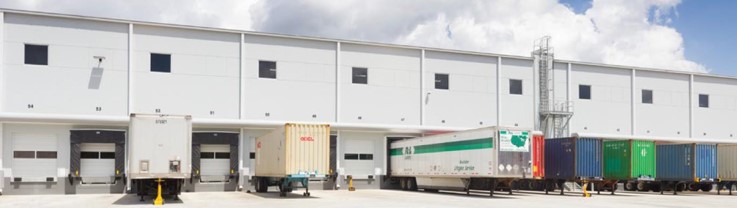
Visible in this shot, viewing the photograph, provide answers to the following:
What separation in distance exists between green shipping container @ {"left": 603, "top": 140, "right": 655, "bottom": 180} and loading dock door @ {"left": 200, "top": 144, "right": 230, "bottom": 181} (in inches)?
737

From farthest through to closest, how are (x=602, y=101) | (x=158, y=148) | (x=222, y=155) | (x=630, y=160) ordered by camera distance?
(x=602, y=101), (x=222, y=155), (x=630, y=160), (x=158, y=148)

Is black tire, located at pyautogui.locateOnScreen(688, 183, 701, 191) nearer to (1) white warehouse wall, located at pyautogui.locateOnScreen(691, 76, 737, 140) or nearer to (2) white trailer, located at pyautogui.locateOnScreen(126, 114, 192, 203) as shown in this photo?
(1) white warehouse wall, located at pyautogui.locateOnScreen(691, 76, 737, 140)

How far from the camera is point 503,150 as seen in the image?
3069cm

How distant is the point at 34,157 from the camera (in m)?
33.1

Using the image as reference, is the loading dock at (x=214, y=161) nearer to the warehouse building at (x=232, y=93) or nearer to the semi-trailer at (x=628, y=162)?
the warehouse building at (x=232, y=93)

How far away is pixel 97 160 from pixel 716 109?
131ft

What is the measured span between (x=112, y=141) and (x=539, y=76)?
24875 mm

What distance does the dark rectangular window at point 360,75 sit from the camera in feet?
131

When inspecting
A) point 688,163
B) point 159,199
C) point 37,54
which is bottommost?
point 159,199

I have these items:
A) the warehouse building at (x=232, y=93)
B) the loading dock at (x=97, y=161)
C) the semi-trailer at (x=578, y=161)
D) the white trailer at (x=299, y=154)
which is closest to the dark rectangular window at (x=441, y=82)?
the warehouse building at (x=232, y=93)

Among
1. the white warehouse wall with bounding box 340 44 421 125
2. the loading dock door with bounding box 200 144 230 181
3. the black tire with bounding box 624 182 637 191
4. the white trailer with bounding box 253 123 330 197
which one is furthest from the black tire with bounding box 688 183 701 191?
the loading dock door with bounding box 200 144 230 181

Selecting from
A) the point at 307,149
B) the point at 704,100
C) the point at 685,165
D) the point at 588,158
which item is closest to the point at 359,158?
the point at 307,149

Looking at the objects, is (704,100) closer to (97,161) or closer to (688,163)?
(688,163)

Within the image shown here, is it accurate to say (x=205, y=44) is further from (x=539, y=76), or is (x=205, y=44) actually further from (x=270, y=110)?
(x=539, y=76)
